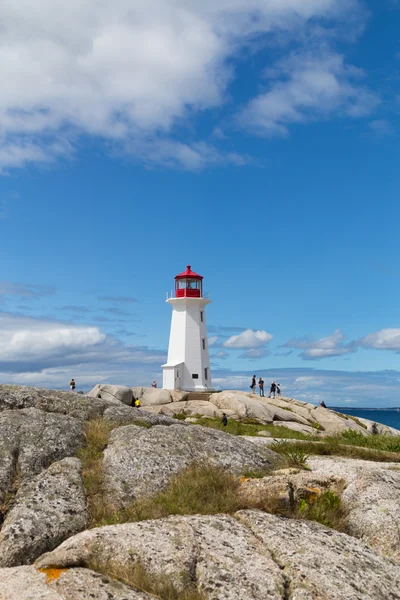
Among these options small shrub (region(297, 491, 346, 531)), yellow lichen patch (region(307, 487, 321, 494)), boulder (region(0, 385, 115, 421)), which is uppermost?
boulder (region(0, 385, 115, 421))

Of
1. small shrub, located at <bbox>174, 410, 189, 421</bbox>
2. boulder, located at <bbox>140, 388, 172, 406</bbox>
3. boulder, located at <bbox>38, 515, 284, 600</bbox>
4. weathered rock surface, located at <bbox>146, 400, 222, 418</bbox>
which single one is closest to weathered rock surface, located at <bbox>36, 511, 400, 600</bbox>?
boulder, located at <bbox>38, 515, 284, 600</bbox>

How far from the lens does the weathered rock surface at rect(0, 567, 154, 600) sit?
23.2 feet

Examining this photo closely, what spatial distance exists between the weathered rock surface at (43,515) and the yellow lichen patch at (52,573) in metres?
1.72

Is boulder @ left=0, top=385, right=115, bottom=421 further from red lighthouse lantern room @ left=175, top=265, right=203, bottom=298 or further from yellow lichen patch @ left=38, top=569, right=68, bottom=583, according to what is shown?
red lighthouse lantern room @ left=175, top=265, right=203, bottom=298

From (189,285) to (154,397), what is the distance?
1643cm

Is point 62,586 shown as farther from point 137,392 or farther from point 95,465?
point 137,392

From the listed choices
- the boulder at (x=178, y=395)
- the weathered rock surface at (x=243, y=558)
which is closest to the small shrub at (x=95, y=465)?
the weathered rock surface at (x=243, y=558)

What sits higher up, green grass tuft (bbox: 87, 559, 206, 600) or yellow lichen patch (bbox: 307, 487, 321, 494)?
yellow lichen patch (bbox: 307, 487, 321, 494)

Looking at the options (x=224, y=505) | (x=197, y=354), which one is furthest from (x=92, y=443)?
(x=197, y=354)

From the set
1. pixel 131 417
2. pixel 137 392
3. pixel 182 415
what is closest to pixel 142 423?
pixel 131 417

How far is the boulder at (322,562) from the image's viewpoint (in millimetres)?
8203

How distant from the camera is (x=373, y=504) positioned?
11758 millimetres

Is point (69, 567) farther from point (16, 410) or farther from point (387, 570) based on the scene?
point (16, 410)

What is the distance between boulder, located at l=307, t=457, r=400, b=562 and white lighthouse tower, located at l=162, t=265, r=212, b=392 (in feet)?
174
